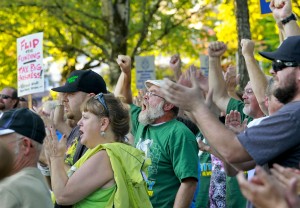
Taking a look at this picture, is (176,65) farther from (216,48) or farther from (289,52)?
(289,52)

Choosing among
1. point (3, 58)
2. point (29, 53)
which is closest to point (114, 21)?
point (3, 58)

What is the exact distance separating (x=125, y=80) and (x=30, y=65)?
418 cm

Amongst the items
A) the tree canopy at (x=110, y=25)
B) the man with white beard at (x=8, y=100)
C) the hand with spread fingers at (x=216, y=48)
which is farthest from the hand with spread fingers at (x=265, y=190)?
the tree canopy at (x=110, y=25)

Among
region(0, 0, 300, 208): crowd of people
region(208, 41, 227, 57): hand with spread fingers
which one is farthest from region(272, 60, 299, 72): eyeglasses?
region(208, 41, 227, 57): hand with spread fingers

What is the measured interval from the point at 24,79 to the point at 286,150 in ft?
26.7

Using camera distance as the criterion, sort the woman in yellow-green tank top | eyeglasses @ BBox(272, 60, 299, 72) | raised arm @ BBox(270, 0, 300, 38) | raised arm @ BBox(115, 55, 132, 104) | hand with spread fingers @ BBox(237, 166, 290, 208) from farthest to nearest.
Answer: raised arm @ BBox(115, 55, 132, 104), raised arm @ BBox(270, 0, 300, 38), the woman in yellow-green tank top, eyeglasses @ BBox(272, 60, 299, 72), hand with spread fingers @ BBox(237, 166, 290, 208)

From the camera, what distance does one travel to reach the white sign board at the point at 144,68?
55.2 ft

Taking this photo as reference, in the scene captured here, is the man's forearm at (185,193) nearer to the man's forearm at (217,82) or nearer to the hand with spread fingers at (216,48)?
the man's forearm at (217,82)

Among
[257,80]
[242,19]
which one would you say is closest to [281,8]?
[257,80]

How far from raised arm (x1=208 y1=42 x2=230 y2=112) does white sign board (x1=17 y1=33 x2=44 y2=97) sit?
4447 mm

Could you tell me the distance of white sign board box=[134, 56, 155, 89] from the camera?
16.8 meters

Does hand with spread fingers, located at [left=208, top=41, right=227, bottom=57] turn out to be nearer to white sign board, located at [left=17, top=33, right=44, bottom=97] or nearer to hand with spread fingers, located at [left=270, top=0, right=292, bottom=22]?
hand with spread fingers, located at [left=270, top=0, right=292, bottom=22]

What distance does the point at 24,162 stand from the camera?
4527 millimetres

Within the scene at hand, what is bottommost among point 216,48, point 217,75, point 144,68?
point 144,68
